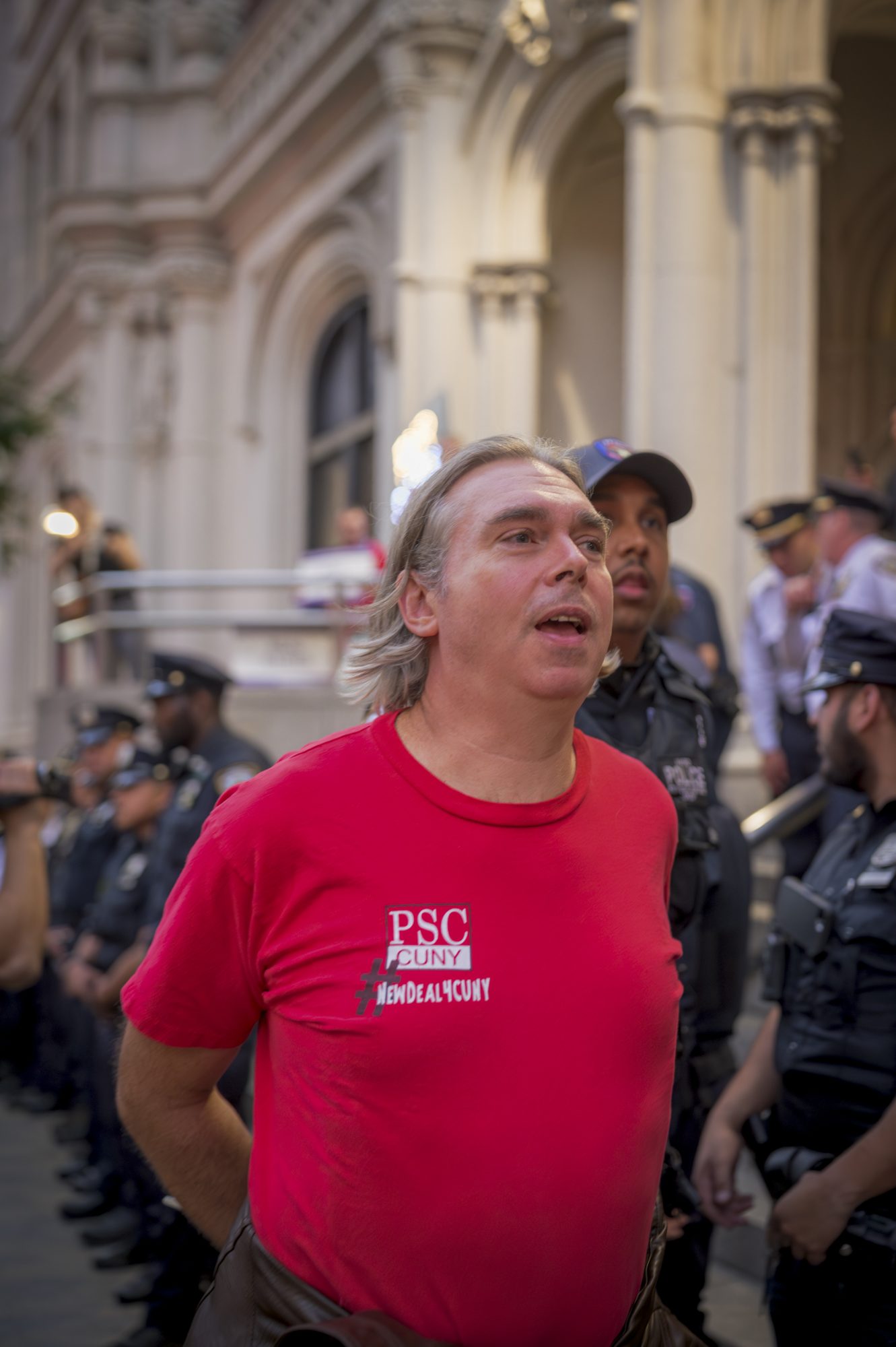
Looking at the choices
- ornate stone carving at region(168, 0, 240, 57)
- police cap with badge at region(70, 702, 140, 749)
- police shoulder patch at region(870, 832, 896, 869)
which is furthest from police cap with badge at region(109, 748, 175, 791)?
ornate stone carving at region(168, 0, 240, 57)

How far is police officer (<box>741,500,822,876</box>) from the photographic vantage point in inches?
252

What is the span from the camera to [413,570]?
2.03m

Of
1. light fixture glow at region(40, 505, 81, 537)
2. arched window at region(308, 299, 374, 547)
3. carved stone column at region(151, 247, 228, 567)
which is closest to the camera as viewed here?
light fixture glow at region(40, 505, 81, 537)

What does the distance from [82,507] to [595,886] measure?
12345 millimetres

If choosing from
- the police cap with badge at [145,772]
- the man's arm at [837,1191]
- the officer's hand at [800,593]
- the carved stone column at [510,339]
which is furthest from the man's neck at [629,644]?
the carved stone column at [510,339]

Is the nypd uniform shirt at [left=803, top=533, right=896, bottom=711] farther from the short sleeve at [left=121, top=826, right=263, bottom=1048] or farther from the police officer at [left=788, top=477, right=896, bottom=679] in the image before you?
the short sleeve at [left=121, top=826, right=263, bottom=1048]

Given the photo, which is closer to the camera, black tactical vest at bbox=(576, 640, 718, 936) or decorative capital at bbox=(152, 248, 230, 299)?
black tactical vest at bbox=(576, 640, 718, 936)

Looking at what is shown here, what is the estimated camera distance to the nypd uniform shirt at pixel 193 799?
18.0 feet

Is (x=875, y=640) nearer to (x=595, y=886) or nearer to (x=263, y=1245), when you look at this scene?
(x=595, y=886)

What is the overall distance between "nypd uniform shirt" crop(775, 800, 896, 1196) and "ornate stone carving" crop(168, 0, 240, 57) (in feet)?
57.9

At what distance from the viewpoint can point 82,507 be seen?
13492mm

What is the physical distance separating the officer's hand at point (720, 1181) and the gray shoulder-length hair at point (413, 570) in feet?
4.42

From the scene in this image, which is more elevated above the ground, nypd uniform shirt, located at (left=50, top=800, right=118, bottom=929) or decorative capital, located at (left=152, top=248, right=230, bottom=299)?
decorative capital, located at (left=152, top=248, right=230, bottom=299)

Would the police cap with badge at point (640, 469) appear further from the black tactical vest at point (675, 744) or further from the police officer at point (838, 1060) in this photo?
the police officer at point (838, 1060)
